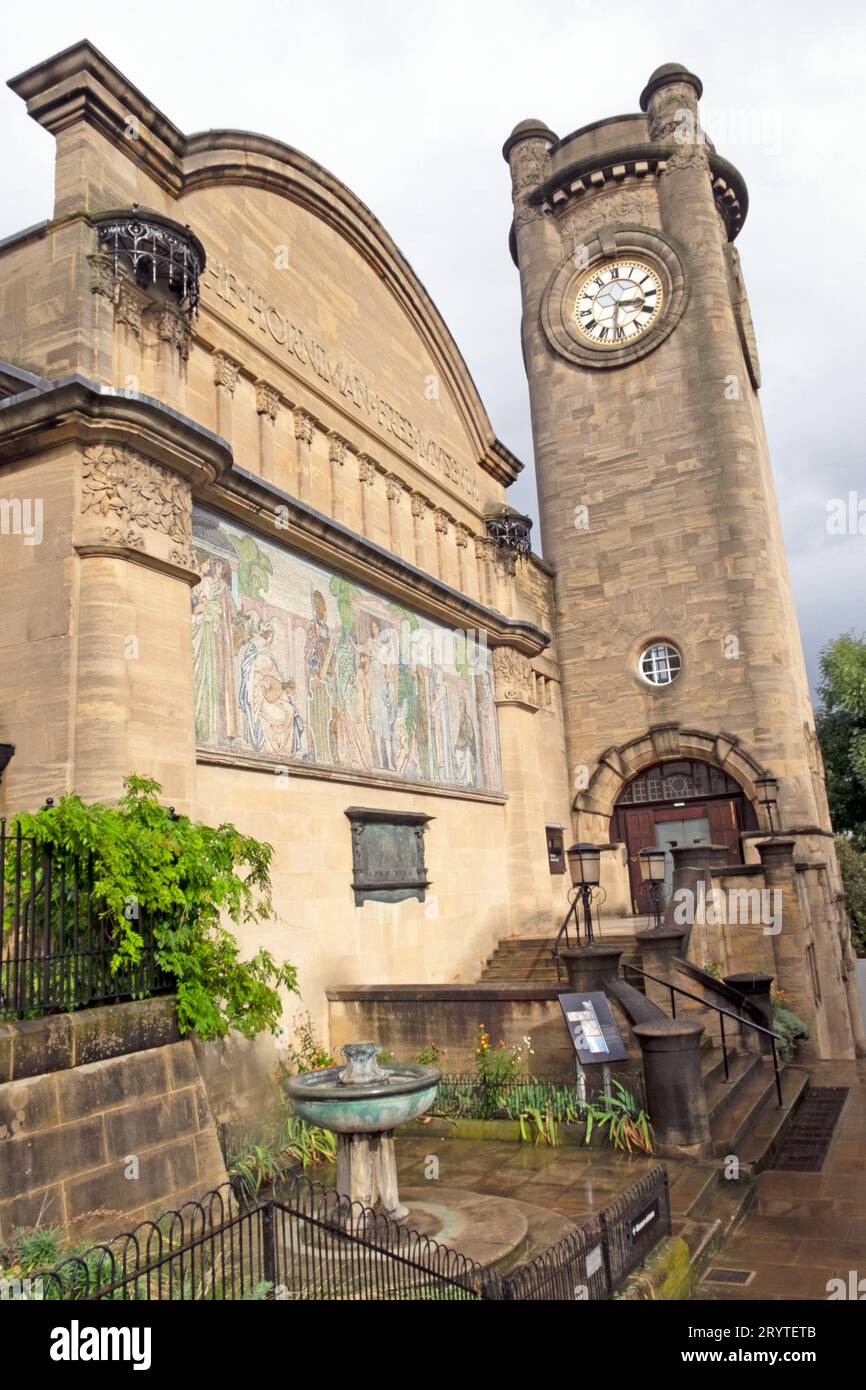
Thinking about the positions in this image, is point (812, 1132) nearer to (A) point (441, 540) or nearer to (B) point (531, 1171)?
(B) point (531, 1171)

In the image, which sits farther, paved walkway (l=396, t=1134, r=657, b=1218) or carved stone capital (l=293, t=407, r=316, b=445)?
carved stone capital (l=293, t=407, r=316, b=445)

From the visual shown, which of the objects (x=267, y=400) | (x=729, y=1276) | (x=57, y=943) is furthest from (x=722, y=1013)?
(x=267, y=400)

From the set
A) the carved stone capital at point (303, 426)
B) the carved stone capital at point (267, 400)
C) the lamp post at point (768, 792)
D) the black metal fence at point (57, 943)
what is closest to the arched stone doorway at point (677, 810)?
the lamp post at point (768, 792)

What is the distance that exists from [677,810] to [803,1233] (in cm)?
1515

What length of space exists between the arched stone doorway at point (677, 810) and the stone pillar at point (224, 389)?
13.8 meters

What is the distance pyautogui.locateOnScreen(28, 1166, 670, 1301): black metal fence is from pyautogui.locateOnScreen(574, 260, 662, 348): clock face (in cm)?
2283

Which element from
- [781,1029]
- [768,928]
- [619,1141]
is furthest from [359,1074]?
[768,928]

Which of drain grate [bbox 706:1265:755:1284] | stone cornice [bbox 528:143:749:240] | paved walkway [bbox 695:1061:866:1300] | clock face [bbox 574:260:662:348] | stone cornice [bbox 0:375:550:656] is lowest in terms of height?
paved walkway [bbox 695:1061:866:1300]

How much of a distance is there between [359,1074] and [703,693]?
16872 mm

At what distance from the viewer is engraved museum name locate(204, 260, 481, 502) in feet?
44.1

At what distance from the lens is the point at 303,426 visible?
1458 centimetres

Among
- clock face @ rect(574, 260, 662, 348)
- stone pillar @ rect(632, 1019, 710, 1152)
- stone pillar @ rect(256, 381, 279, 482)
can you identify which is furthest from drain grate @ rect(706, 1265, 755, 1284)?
clock face @ rect(574, 260, 662, 348)

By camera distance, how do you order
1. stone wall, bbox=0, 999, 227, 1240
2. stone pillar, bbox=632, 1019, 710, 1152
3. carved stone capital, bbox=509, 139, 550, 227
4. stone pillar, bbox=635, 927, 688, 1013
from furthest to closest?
carved stone capital, bbox=509, 139, 550, 227
stone pillar, bbox=635, 927, 688, 1013
stone pillar, bbox=632, 1019, 710, 1152
stone wall, bbox=0, 999, 227, 1240

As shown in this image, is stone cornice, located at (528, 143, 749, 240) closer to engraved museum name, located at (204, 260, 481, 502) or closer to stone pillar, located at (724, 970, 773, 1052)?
engraved museum name, located at (204, 260, 481, 502)
